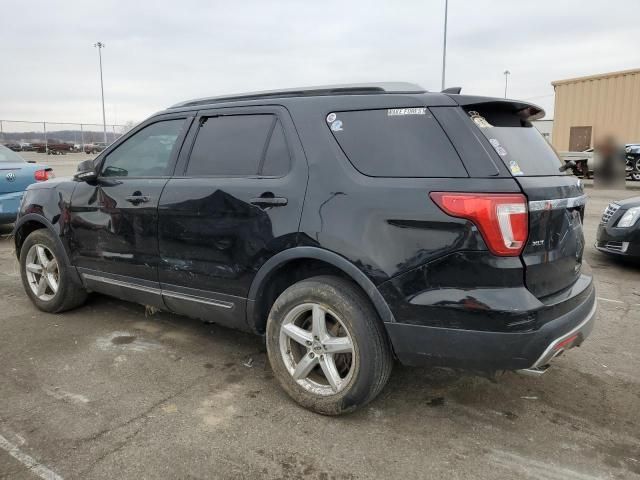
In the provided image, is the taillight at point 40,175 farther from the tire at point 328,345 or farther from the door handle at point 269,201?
the tire at point 328,345

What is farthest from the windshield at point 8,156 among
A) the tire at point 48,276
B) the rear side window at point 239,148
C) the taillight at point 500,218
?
the taillight at point 500,218

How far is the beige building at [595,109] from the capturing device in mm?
19500

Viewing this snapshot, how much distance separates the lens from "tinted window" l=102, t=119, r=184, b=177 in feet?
12.3

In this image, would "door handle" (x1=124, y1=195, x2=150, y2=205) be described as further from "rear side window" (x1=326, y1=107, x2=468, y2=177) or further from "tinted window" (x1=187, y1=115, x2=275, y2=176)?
"rear side window" (x1=326, y1=107, x2=468, y2=177)

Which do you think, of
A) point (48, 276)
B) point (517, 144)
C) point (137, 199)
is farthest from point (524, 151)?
point (48, 276)

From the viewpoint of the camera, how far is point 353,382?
2.78 metres

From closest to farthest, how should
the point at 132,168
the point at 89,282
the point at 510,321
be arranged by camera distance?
the point at 510,321
the point at 132,168
the point at 89,282

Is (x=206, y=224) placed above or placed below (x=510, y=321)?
above

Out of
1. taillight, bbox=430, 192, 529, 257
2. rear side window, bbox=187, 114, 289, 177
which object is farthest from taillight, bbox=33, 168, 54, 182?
taillight, bbox=430, 192, 529, 257

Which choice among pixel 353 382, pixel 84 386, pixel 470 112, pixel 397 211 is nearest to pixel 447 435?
pixel 353 382

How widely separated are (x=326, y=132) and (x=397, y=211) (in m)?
0.70

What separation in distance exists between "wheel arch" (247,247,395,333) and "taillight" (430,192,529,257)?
616 millimetres

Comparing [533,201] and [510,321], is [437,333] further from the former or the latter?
[533,201]

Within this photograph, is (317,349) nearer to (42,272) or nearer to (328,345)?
Answer: (328,345)
